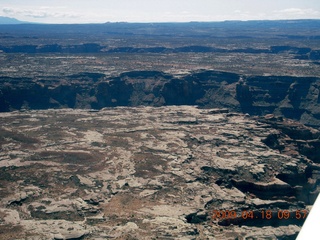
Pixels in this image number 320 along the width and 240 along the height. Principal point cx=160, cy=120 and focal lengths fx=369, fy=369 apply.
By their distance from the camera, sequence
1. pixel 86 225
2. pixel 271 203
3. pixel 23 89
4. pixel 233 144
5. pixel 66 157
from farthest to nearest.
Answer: pixel 23 89 < pixel 233 144 < pixel 66 157 < pixel 271 203 < pixel 86 225

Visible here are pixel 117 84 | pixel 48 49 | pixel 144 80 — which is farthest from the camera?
pixel 48 49

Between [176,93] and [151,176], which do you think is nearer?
[151,176]

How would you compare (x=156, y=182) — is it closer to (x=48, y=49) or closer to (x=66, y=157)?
(x=66, y=157)

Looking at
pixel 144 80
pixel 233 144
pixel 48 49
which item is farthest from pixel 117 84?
pixel 48 49
